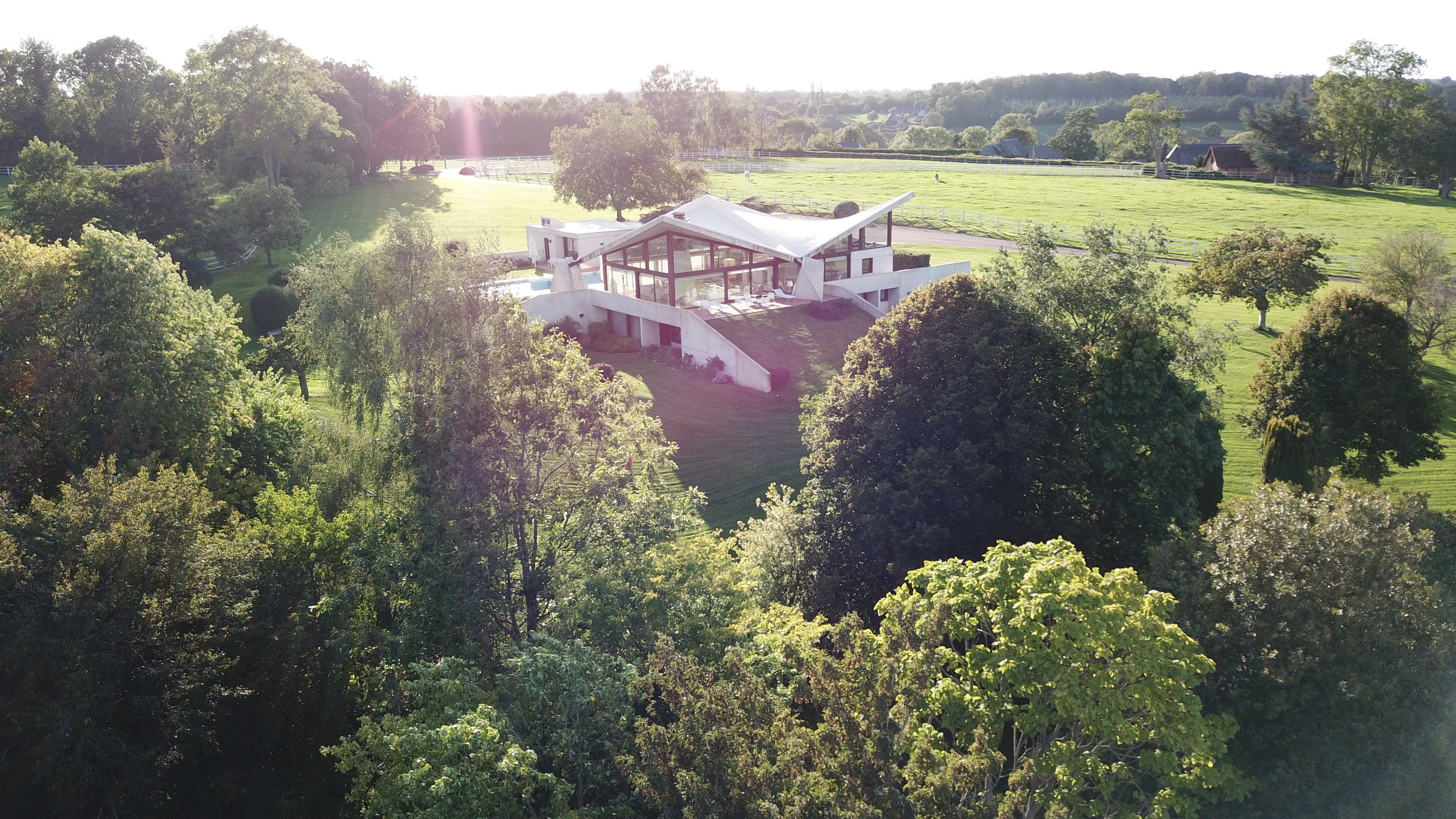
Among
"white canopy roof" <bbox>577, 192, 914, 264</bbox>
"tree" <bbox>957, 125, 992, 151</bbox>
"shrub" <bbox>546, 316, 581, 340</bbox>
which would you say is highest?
"tree" <bbox>957, 125, 992, 151</bbox>

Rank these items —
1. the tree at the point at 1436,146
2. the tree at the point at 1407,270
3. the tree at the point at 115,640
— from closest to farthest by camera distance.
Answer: the tree at the point at 115,640 < the tree at the point at 1407,270 < the tree at the point at 1436,146

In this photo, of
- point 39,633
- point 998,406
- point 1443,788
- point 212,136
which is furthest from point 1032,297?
point 212,136

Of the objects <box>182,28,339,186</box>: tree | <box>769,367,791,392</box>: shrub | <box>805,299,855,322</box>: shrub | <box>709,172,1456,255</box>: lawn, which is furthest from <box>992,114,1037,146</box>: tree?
<box>769,367,791,392</box>: shrub

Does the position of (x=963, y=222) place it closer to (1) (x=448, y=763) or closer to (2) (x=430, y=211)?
(2) (x=430, y=211)

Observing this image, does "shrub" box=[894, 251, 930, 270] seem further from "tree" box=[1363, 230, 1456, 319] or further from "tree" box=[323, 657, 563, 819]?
"tree" box=[323, 657, 563, 819]

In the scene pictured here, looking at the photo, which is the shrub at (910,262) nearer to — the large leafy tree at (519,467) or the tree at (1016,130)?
the large leafy tree at (519,467)

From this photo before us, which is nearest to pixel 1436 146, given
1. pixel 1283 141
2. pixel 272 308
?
pixel 1283 141

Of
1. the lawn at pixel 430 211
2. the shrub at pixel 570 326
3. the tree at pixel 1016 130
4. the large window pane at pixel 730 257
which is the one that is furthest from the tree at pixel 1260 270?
the tree at pixel 1016 130

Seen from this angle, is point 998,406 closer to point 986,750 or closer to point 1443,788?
point 1443,788
